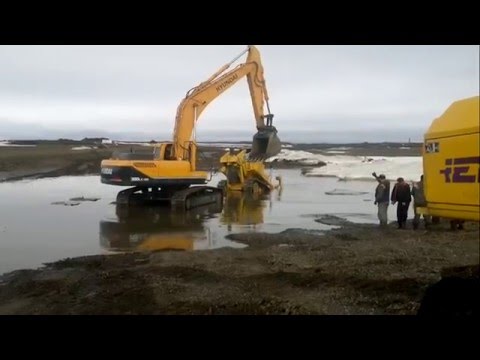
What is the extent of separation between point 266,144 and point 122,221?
7995 mm

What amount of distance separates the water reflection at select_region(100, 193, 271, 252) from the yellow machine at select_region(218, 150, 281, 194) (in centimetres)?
306

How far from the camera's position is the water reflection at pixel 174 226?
9.13 metres

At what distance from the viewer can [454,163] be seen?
340 cm

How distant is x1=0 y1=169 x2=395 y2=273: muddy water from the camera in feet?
28.9

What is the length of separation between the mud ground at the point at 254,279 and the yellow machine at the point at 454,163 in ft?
6.11

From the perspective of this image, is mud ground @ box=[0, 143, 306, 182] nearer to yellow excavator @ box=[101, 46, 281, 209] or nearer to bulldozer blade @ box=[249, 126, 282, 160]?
yellow excavator @ box=[101, 46, 281, 209]

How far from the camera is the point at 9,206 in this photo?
13.3 m

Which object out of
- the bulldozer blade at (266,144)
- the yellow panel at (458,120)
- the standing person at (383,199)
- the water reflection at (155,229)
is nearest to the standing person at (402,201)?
the standing person at (383,199)

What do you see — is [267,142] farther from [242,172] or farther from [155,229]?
[155,229]

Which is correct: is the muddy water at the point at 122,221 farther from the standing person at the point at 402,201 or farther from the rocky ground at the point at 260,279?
the standing person at the point at 402,201

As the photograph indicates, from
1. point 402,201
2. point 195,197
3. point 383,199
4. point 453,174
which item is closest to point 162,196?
point 195,197
